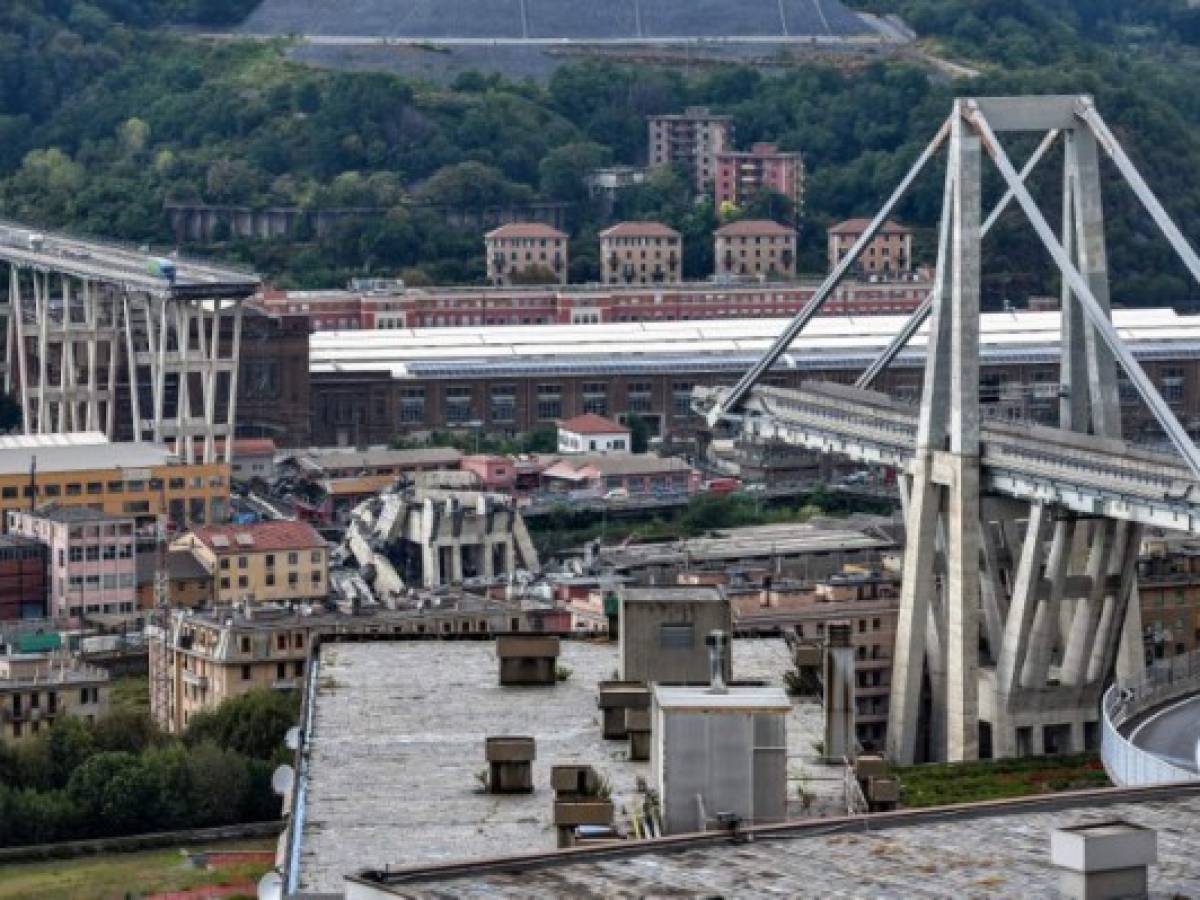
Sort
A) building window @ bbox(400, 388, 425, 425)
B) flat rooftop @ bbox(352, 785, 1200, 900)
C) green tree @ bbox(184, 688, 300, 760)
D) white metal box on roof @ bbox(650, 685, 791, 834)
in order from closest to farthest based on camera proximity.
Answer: flat rooftop @ bbox(352, 785, 1200, 900), white metal box on roof @ bbox(650, 685, 791, 834), green tree @ bbox(184, 688, 300, 760), building window @ bbox(400, 388, 425, 425)

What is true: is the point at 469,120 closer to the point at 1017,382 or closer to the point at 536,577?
the point at 1017,382

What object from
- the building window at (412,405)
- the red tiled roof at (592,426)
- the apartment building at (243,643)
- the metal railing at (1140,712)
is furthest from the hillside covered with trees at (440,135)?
the metal railing at (1140,712)

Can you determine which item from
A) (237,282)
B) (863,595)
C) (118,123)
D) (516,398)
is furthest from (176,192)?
(863,595)

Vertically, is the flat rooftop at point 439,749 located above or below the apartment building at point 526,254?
below

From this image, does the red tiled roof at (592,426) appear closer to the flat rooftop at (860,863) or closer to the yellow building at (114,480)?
the yellow building at (114,480)

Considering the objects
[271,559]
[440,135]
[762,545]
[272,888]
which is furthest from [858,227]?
[272,888]

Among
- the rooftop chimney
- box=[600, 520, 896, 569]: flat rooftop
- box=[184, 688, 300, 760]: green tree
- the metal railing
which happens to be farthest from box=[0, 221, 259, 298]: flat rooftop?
the rooftop chimney

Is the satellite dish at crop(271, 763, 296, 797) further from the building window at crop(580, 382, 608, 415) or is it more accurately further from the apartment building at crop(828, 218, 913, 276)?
the apartment building at crop(828, 218, 913, 276)
